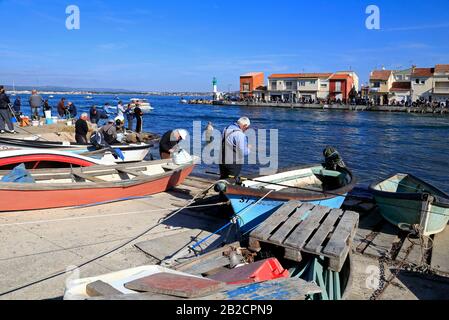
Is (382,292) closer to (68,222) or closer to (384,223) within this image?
(384,223)

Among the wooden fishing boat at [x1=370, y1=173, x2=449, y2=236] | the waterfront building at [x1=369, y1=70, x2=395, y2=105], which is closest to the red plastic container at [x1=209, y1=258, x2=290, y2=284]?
the wooden fishing boat at [x1=370, y1=173, x2=449, y2=236]

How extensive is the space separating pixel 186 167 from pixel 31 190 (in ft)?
14.1

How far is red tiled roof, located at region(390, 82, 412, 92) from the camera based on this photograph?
84.5m

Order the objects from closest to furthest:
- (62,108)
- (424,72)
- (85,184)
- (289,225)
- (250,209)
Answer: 1. (289,225)
2. (250,209)
3. (85,184)
4. (62,108)
5. (424,72)

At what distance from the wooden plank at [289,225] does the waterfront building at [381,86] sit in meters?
86.1

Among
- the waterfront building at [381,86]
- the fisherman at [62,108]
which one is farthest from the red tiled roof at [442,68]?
the fisherman at [62,108]

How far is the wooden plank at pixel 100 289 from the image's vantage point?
324cm

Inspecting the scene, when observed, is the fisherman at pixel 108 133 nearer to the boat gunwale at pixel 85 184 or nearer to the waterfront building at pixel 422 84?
the boat gunwale at pixel 85 184

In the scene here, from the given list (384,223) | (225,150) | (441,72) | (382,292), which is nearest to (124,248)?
(225,150)

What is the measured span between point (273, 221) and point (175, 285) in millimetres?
2681

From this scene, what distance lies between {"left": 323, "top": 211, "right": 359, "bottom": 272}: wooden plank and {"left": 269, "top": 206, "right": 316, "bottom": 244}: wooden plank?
21.5 inches

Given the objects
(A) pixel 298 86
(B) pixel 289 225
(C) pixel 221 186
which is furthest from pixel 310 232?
(A) pixel 298 86

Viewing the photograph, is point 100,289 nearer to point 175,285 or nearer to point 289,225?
point 175,285

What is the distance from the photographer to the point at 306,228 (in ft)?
18.0
